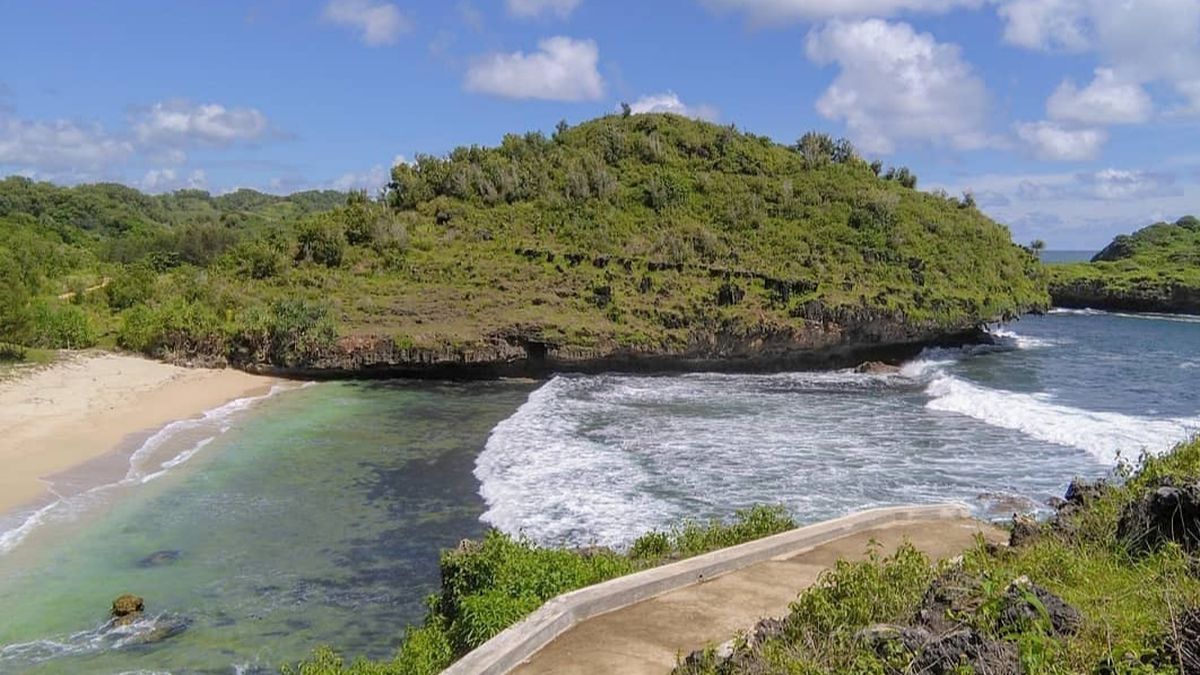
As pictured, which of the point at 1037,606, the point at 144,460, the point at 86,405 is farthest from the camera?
the point at 86,405

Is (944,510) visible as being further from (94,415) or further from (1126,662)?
(94,415)

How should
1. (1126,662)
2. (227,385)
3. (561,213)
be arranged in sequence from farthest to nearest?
(561,213) → (227,385) → (1126,662)

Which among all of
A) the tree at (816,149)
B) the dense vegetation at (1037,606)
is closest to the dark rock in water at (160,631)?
the dense vegetation at (1037,606)

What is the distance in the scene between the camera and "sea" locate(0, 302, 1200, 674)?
11211mm

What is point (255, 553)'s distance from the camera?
44.2ft

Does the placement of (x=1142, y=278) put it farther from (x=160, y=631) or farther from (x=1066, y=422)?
(x=160, y=631)

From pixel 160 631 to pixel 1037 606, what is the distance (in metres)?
9.93

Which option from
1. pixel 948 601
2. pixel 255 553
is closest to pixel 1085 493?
pixel 948 601

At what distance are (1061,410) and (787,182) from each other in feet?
77.1

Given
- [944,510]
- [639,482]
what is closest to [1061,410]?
[639,482]

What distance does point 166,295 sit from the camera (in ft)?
115

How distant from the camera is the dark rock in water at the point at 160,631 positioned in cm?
1044

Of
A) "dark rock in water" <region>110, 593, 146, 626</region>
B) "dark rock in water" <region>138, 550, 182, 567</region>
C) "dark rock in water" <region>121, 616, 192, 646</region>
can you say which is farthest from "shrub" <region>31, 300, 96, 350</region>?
"dark rock in water" <region>121, 616, 192, 646</region>

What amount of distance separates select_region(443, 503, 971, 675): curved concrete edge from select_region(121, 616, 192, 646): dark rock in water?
5.81 meters
